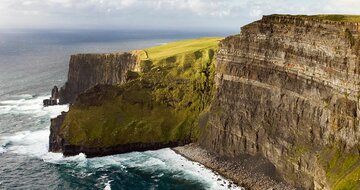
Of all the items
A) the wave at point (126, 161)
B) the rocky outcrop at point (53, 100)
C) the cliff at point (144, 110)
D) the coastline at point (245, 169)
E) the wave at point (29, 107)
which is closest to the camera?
the coastline at point (245, 169)

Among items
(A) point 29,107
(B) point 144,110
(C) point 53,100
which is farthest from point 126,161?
(C) point 53,100

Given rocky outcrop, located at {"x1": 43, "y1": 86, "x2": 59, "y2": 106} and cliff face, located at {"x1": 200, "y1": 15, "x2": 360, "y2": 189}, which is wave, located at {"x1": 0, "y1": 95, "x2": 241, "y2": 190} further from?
rocky outcrop, located at {"x1": 43, "y1": 86, "x2": 59, "y2": 106}

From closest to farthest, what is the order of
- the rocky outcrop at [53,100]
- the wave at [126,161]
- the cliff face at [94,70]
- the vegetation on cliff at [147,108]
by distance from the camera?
the wave at [126,161]
the vegetation on cliff at [147,108]
the cliff face at [94,70]
the rocky outcrop at [53,100]

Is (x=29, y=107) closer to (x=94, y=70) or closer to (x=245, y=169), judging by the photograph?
(x=94, y=70)

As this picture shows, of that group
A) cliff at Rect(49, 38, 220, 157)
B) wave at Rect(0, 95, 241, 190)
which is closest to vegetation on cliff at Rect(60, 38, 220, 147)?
cliff at Rect(49, 38, 220, 157)

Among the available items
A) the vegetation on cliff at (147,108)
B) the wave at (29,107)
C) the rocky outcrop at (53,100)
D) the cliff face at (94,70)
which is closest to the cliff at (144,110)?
the vegetation on cliff at (147,108)

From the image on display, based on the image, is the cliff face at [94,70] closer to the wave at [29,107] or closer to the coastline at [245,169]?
the wave at [29,107]

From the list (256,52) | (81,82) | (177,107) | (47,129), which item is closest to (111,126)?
(177,107)
